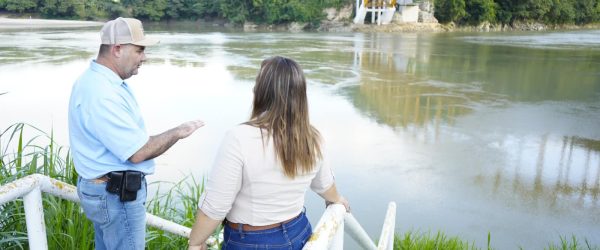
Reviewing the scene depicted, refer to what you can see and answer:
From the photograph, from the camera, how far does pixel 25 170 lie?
314 cm

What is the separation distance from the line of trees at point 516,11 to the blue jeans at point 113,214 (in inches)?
1824

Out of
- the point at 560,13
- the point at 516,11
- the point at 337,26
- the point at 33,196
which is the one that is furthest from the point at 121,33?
the point at 560,13

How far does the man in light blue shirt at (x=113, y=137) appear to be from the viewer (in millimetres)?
2023

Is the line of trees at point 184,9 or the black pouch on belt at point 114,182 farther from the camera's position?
the line of trees at point 184,9

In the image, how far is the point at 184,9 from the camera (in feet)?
170

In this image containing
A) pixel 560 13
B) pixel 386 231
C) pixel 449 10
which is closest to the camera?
pixel 386 231

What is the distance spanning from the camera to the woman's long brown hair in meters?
1.76

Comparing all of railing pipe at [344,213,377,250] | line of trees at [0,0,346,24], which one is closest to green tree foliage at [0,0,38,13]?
line of trees at [0,0,346,24]

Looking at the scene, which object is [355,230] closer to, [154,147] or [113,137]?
[154,147]

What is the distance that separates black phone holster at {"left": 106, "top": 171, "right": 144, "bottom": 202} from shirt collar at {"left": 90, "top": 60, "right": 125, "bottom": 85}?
1.16ft

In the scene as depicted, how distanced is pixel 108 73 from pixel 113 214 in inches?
21.7

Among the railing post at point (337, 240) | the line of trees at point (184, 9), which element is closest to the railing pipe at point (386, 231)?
the railing post at point (337, 240)

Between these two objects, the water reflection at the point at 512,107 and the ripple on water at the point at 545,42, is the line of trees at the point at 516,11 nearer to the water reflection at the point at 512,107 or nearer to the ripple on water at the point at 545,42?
the ripple on water at the point at 545,42

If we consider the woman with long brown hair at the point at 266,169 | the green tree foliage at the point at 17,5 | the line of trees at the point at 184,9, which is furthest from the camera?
the line of trees at the point at 184,9
